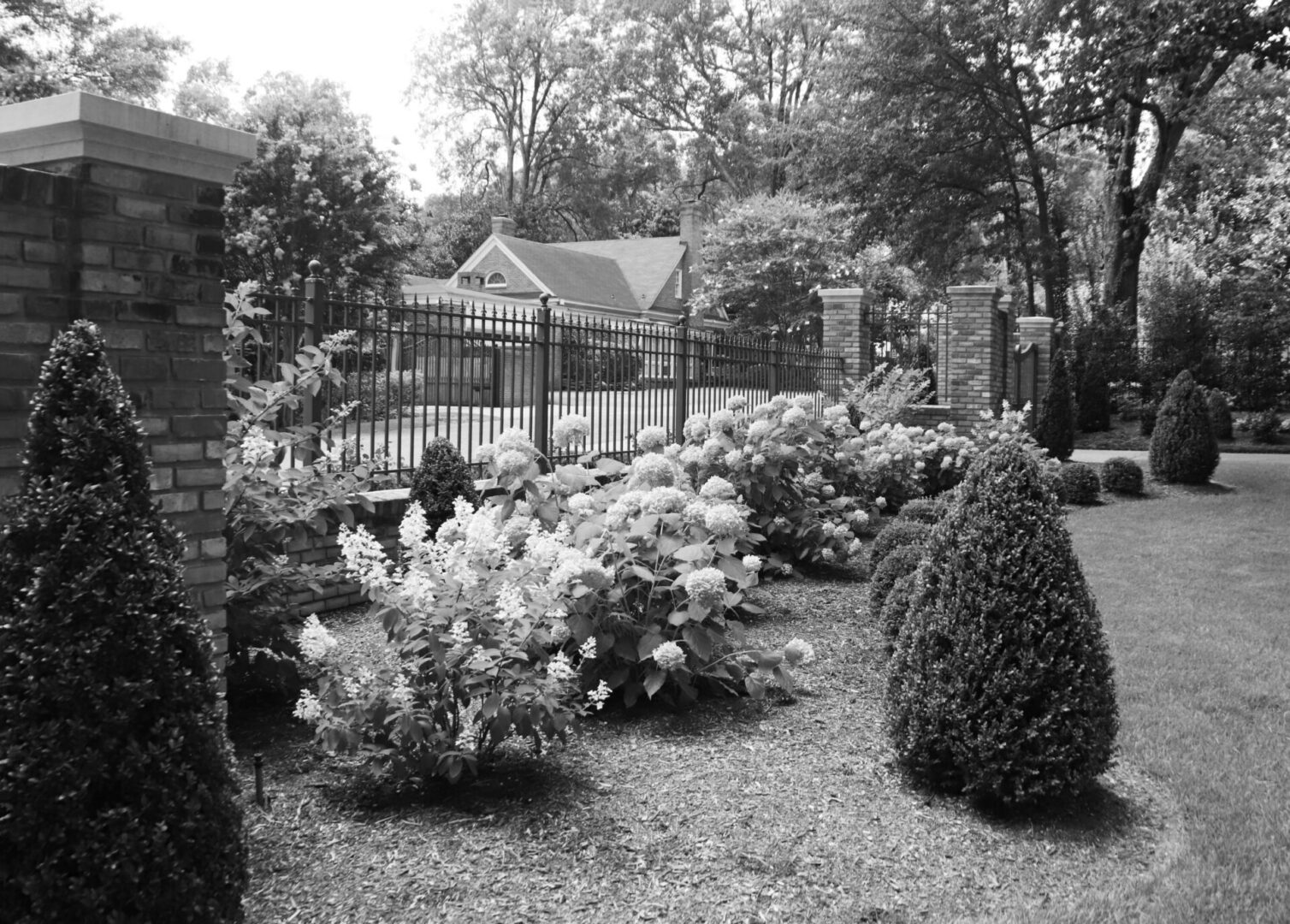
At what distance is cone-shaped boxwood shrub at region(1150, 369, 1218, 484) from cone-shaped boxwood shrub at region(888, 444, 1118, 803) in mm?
10901

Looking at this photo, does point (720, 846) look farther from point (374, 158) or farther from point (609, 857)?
point (374, 158)

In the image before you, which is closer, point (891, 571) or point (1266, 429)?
point (891, 571)

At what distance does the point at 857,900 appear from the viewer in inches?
113

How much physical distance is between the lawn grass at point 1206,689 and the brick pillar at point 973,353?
484 cm

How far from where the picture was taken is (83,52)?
29.1 metres

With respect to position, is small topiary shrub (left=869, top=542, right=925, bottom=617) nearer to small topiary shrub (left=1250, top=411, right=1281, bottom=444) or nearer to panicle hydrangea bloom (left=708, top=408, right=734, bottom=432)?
panicle hydrangea bloom (left=708, top=408, right=734, bottom=432)

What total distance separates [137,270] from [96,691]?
1296 millimetres

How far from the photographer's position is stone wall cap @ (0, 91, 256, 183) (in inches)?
104

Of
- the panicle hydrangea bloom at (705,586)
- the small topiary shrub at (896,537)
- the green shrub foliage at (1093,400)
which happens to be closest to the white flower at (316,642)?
the panicle hydrangea bloom at (705,586)

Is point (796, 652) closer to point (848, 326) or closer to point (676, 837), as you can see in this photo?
point (676, 837)

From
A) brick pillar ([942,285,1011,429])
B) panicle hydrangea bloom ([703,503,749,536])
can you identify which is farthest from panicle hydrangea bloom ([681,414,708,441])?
brick pillar ([942,285,1011,429])

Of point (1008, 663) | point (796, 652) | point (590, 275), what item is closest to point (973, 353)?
point (796, 652)

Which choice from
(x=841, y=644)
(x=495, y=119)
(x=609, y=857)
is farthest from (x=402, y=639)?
(x=495, y=119)

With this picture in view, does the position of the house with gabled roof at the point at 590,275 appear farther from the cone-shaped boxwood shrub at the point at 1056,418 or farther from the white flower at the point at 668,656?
the white flower at the point at 668,656
